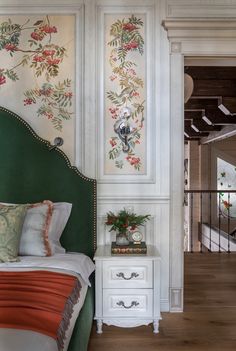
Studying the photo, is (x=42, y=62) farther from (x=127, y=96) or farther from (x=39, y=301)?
(x=39, y=301)

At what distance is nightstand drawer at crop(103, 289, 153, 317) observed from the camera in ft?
8.59

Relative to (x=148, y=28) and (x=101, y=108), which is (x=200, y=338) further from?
(x=148, y=28)

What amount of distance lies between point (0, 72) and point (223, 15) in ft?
6.64

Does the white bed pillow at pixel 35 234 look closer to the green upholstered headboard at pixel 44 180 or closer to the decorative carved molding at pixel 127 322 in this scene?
the green upholstered headboard at pixel 44 180

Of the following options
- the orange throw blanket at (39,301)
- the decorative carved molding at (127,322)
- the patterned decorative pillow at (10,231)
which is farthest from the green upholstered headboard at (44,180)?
the orange throw blanket at (39,301)

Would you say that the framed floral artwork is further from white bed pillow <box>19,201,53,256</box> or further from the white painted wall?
white bed pillow <box>19,201,53,256</box>

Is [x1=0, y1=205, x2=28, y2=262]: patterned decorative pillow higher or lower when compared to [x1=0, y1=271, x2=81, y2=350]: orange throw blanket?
higher

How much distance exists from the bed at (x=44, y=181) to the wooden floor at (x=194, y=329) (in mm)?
718

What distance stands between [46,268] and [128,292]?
69 cm

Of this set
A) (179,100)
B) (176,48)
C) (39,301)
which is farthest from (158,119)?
(39,301)

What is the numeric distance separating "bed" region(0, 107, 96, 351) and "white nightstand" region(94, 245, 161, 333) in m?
0.39

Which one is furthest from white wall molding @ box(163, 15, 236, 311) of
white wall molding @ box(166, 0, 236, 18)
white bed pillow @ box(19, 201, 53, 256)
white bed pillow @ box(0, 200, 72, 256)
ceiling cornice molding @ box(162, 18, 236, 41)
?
white bed pillow @ box(19, 201, 53, 256)

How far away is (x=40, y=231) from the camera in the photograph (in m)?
2.59

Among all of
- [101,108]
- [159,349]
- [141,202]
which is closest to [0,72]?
[101,108]
